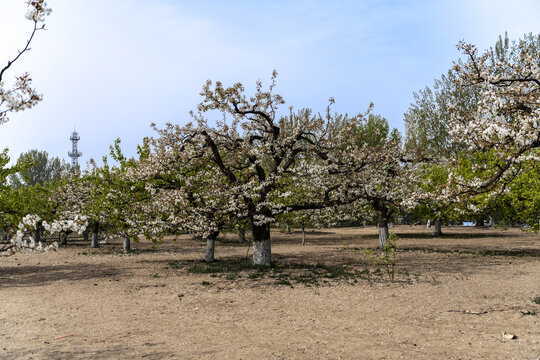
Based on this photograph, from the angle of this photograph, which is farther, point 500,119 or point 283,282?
point 283,282

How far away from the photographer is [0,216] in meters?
26.9

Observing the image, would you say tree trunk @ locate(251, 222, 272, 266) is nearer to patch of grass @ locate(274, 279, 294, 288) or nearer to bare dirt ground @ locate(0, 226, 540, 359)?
bare dirt ground @ locate(0, 226, 540, 359)

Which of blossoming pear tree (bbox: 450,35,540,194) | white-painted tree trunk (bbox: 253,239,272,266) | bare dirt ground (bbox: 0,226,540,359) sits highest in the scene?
blossoming pear tree (bbox: 450,35,540,194)

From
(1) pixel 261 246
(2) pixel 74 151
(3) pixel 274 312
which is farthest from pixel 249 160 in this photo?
(2) pixel 74 151

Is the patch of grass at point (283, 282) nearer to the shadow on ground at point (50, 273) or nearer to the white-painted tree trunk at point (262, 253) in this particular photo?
the white-painted tree trunk at point (262, 253)

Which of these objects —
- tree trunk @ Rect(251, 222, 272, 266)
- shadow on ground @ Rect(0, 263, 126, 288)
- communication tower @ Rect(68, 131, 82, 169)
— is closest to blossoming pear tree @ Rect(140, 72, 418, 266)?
tree trunk @ Rect(251, 222, 272, 266)

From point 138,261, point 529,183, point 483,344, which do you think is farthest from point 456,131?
point 138,261

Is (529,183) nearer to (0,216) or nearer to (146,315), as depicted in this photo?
(146,315)

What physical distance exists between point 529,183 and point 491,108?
58.5 feet

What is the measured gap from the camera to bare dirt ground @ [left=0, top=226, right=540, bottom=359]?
30.8 ft

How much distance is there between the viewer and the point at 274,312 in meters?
12.9

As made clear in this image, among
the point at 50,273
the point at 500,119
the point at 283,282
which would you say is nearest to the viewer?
the point at 500,119

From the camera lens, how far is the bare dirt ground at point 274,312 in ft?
30.8

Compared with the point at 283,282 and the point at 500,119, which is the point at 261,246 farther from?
the point at 500,119
